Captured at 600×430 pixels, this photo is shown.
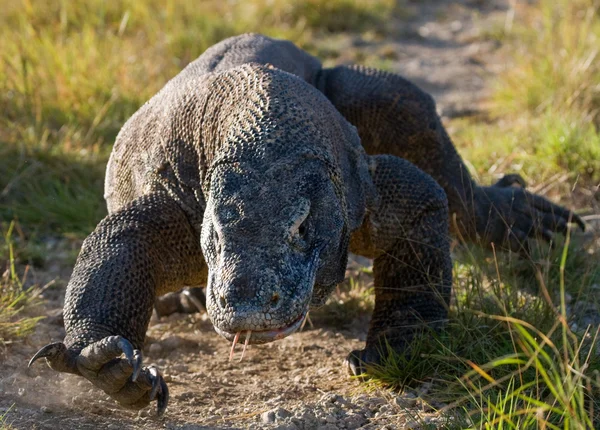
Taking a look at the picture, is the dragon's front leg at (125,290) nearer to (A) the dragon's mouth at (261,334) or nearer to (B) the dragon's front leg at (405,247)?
(A) the dragon's mouth at (261,334)

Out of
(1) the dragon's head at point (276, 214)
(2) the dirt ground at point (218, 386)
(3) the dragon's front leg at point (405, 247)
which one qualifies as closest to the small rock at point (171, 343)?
(2) the dirt ground at point (218, 386)

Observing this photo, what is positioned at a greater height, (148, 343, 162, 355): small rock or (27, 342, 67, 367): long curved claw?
(27, 342, 67, 367): long curved claw

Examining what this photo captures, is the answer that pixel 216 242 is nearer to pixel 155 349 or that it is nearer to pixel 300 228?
pixel 300 228

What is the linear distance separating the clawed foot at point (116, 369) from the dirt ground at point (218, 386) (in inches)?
9.8

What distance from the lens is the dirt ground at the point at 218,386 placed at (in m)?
3.76

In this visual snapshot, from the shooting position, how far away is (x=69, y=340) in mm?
3725

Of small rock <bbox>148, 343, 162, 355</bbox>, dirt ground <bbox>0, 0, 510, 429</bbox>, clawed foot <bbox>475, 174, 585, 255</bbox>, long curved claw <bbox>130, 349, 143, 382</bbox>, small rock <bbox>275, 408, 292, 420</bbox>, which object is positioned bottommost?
small rock <bbox>148, 343, 162, 355</bbox>

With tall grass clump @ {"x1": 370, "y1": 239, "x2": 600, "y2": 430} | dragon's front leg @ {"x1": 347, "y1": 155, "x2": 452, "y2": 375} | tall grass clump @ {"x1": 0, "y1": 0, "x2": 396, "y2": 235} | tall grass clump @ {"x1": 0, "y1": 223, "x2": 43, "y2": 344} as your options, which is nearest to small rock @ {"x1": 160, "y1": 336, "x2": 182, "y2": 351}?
tall grass clump @ {"x1": 0, "y1": 223, "x2": 43, "y2": 344}

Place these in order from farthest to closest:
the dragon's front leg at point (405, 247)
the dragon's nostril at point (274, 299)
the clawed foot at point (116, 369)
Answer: the dragon's front leg at point (405, 247) → the clawed foot at point (116, 369) → the dragon's nostril at point (274, 299)

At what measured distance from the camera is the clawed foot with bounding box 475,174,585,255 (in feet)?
18.4

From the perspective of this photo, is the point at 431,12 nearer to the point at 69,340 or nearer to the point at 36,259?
the point at 36,259

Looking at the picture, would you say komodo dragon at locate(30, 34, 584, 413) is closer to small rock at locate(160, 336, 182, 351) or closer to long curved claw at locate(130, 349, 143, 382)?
long curved claw at locate(130, 349, 143, 382)

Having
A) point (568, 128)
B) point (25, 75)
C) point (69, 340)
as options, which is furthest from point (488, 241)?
point (25, 75)

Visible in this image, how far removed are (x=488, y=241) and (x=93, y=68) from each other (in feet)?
13.5
